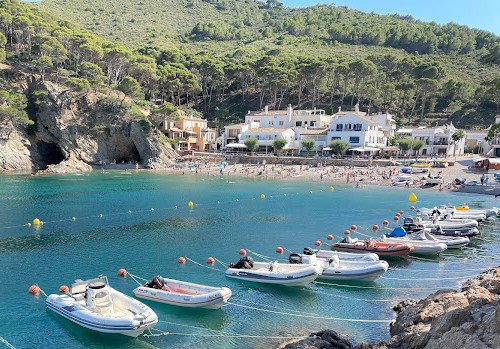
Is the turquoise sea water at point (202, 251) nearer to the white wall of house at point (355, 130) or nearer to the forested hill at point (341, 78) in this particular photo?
the white wall of house at point (355, 130)

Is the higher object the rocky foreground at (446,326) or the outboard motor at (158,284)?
the rocky foreground at (446,326)

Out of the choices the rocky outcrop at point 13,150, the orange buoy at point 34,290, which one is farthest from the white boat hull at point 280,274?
the rocky outcrop at point 13,150

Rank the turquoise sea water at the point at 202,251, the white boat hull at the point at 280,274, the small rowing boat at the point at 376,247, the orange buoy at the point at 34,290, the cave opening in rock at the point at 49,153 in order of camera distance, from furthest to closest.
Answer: the cave opening in rock at the point at 49,153, the small rowing boat at the point at 376,247, the white boat hull at the point at 280,274, the orange buoy at the point at 34,290, the turquoise sea water at the point at 202,251

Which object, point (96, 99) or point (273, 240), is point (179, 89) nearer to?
point (96, 99)

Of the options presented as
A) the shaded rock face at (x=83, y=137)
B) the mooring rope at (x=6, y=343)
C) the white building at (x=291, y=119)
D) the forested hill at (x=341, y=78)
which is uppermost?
the forested hill at (x=341, y=78)

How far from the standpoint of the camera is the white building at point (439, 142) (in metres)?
82.1

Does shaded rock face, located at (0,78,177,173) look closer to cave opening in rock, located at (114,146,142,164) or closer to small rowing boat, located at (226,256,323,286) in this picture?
cave opening in rock, located at (114,146,142,164)

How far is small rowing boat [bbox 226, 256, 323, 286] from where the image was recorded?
22.5 meters

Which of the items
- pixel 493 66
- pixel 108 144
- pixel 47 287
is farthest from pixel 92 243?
pixel 493 66

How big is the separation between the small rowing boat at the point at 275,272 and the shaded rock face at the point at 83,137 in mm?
57468

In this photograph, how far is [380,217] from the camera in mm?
42219

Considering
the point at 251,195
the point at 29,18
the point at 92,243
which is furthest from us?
the point at 29,18

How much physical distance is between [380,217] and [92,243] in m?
27.0

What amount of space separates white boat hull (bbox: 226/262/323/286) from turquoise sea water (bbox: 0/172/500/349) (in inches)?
17.1
